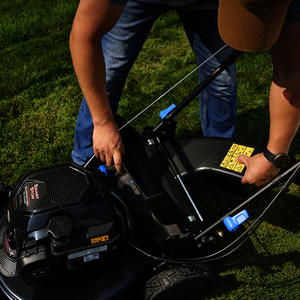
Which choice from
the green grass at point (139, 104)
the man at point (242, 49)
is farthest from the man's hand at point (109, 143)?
the green grass at point (139, 104)

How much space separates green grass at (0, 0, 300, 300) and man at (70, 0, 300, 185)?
2.16 feet

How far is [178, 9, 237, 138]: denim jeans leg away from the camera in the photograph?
1.60m

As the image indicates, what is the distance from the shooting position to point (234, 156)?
1.57 metres

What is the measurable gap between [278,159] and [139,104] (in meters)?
1.48

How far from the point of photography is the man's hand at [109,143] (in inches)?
49.4

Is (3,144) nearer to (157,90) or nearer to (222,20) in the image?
(157,90)

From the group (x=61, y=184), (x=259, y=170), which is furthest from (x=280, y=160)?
(x=61, y=184)

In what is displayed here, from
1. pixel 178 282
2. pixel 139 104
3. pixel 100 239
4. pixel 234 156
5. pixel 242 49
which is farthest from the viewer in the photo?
pixel 139 104

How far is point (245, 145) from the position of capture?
1604mm

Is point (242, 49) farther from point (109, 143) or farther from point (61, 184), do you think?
point (61, 184)

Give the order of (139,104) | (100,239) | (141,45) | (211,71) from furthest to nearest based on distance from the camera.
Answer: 1. (139,104)
2. (211,71)
3. (141,45)
4. (100,239)

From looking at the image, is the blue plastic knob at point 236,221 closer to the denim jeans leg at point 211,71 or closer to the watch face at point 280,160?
the watch face at point 280,160

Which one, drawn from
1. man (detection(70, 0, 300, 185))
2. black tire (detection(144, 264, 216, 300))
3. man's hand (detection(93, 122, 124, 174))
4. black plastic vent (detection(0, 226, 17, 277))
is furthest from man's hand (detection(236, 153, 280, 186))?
black plastic vent (detection(0, 226, 17, 277))

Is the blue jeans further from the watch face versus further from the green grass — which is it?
the watch face
